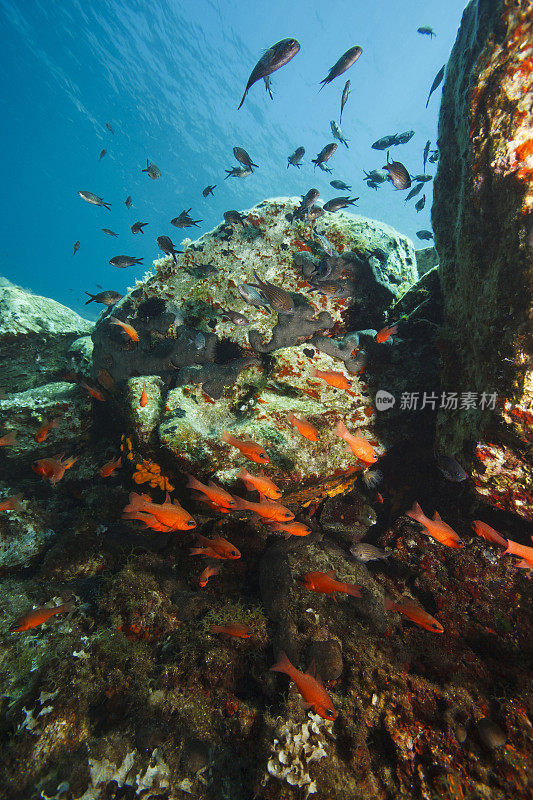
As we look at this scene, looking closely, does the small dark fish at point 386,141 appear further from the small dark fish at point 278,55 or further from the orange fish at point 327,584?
the orange fish at point 327,584

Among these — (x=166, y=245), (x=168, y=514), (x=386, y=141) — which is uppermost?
(x=386, y=141)

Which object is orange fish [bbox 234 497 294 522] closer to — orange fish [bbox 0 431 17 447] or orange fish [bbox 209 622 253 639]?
orange fish [bbox 209 622 253 639]

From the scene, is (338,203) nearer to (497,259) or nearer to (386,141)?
(386,141)

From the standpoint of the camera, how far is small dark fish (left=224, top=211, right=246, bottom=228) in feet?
19.7

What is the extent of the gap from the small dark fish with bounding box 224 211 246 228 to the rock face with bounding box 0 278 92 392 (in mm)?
5341

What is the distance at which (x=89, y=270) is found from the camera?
132 metres

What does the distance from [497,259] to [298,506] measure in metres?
3.84

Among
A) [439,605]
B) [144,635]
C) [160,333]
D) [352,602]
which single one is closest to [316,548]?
[352,602]

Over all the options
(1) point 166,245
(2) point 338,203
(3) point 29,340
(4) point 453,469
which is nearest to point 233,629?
(4) point 453,469

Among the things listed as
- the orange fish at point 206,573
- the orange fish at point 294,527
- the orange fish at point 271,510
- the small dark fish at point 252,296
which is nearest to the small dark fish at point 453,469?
the orange fish at point 294,527

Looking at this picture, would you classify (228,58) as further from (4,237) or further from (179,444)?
(4,237)

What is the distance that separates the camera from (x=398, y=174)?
16.1ft

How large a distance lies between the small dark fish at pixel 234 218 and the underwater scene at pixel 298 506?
30 mm

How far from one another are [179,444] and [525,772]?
429 cm
